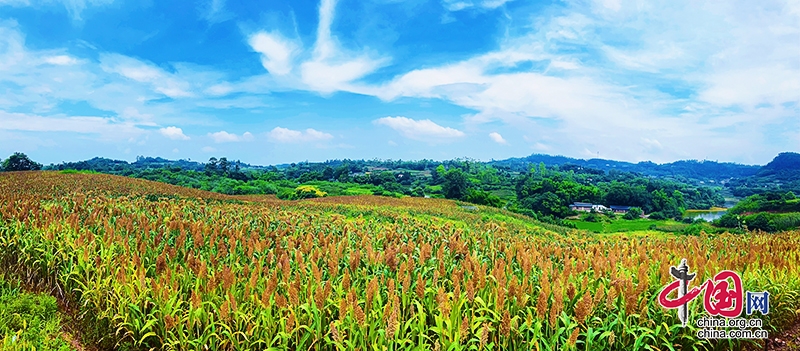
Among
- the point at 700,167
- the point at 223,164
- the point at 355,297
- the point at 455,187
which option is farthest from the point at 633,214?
the point at 700,167

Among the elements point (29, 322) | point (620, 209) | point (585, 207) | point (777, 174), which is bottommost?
point (620, 209)

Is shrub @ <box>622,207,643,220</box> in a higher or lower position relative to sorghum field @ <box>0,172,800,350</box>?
lower

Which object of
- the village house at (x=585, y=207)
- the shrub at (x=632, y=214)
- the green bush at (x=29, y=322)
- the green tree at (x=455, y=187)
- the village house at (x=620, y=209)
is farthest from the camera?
the village house at (x=620, y=209)

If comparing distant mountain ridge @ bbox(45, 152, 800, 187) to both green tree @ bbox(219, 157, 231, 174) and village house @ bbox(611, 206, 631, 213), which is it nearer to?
green tree @ bbox(219, 157, 231, 174)

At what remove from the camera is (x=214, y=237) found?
230 inches

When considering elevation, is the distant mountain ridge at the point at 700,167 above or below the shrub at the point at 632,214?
above

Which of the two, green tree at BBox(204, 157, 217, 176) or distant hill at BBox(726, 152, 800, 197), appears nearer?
green tree at BBox(204, 157, 217, 176)

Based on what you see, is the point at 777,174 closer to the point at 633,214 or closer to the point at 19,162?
the point at 633,214

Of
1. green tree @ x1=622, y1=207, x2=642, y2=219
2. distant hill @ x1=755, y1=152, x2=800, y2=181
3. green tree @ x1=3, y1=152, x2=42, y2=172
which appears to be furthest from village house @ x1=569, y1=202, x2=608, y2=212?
distant hill @ x1=755, y1=152, x2=800, y2=181

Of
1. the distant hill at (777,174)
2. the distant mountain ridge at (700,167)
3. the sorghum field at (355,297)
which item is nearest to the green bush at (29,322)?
the sorghum field at (355,297)

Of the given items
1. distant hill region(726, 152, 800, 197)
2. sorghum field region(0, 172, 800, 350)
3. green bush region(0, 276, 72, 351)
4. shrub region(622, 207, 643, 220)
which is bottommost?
shrub region(622, 207, 643, 220)

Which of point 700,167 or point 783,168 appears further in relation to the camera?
point 700,167

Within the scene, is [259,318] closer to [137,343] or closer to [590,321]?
[137,343]

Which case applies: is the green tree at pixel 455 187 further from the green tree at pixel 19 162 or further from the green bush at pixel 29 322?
the green bush at pixel 29 322
